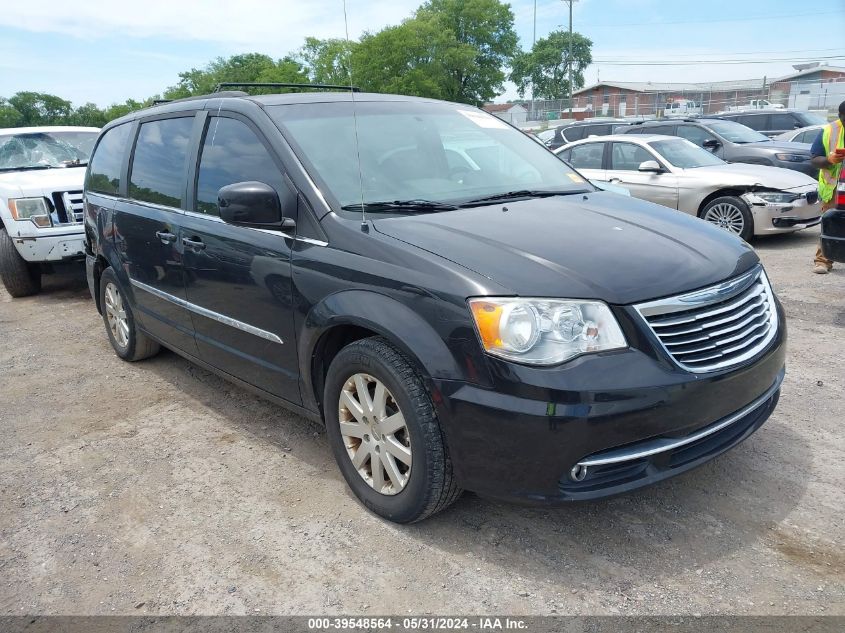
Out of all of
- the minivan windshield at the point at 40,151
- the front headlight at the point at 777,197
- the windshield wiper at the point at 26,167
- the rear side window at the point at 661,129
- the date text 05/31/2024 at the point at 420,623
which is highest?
the minivan windshield at the point at 40,151

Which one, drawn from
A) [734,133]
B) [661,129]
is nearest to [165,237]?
[661,129]

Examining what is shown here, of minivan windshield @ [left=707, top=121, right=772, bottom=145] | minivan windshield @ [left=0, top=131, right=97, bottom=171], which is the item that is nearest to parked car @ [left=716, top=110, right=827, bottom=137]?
minivan windshield @ [left=707, top=121, right=772, bottom=145]

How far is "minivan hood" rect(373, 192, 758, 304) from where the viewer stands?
Answer: 248 centimetres

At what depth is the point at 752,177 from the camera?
27.7 feet

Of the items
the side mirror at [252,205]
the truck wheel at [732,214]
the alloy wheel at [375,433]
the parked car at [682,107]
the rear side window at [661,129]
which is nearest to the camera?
the alloy wheel at [375,433]

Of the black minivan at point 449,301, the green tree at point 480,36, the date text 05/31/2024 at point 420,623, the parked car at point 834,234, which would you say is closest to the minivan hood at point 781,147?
the parked car at point 834,234

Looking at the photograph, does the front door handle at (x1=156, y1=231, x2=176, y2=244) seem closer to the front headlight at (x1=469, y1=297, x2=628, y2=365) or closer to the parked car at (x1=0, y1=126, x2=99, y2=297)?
the front headlight at (x1=469, y1=297, x2=628, y2=365)

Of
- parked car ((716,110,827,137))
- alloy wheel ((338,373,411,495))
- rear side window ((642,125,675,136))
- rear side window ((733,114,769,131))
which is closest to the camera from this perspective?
alloy wheel ((338,373,411,495))

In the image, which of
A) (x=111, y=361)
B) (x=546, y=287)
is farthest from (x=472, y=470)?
(x=111, y=361)

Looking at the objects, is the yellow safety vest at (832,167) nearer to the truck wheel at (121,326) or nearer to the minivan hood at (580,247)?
the minivan hood at (580,247)

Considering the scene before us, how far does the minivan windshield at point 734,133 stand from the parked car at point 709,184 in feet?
12.0

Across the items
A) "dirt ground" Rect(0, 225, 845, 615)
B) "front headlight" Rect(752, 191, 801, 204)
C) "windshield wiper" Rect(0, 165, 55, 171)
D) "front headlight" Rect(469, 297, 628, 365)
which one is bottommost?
"dirt ground" Rect(0, 225, 845, 615)

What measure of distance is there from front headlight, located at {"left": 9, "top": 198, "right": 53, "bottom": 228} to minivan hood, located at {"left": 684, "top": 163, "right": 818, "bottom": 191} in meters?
7.64

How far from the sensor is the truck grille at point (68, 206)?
7.36 meters
